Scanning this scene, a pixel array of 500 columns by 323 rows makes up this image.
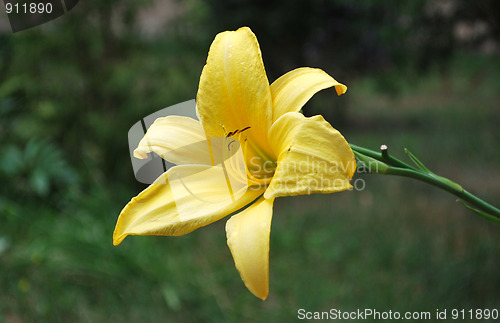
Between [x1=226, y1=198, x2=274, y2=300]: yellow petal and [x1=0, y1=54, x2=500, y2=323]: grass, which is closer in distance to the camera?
[x1=226, y1=198, x2=274, y2=300]: yellow petal

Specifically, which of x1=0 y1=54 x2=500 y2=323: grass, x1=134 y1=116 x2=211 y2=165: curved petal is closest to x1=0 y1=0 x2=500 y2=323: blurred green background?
x1=0 y1=54 x2=500 y2=323: grass

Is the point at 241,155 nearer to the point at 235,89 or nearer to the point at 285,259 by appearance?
the point at 235,89

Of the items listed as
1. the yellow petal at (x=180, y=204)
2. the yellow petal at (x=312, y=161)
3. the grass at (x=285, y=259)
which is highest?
the yellow petal at (x=312, y=161)

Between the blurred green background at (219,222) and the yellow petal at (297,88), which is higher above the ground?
the yellow petal at (297,88)

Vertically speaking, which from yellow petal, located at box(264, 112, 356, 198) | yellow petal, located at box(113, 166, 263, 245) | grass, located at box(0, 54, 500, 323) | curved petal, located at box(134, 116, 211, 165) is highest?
yellow petal, located at box(264, 112, 356, 198)

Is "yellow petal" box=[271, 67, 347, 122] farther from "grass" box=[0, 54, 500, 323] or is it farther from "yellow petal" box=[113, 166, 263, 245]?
"grass" box=[0, 54, 500, 323]

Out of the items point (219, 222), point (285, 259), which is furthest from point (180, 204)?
point (219, 222)

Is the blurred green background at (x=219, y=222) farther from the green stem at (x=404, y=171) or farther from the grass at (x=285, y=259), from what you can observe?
the green stem at (x=404, y=171)

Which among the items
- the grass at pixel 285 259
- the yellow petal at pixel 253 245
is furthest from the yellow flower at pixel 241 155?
the grass at pixel 285 259
